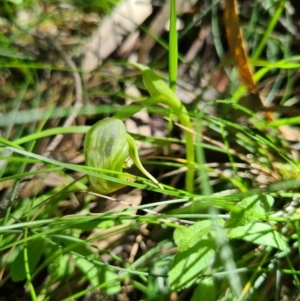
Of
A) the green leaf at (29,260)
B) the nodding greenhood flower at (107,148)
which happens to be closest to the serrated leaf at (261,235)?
the nodding greenhood flower at (107,148)

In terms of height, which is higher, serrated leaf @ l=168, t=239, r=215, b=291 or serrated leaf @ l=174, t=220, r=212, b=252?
serrated leaf @ l=174, t=220, r=212, b=252

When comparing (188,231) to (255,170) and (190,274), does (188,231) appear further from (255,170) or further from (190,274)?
(255,170)

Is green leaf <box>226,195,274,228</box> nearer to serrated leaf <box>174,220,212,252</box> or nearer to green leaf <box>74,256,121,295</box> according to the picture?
serrated leaf <box>174,220,212,252</box>

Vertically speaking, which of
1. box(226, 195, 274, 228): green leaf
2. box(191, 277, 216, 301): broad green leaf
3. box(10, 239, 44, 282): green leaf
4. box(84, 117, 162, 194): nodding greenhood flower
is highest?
box(84, 117, 162, 194): nodding greenhood flower

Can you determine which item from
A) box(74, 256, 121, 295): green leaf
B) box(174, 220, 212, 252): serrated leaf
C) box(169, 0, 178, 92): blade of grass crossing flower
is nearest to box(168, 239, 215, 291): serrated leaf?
box(174, 220, 212, 252): serrated leaf

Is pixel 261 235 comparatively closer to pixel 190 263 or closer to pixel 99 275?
pixel 190 263

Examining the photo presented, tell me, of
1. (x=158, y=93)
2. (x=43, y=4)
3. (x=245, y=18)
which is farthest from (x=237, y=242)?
(x=43, y=4)
